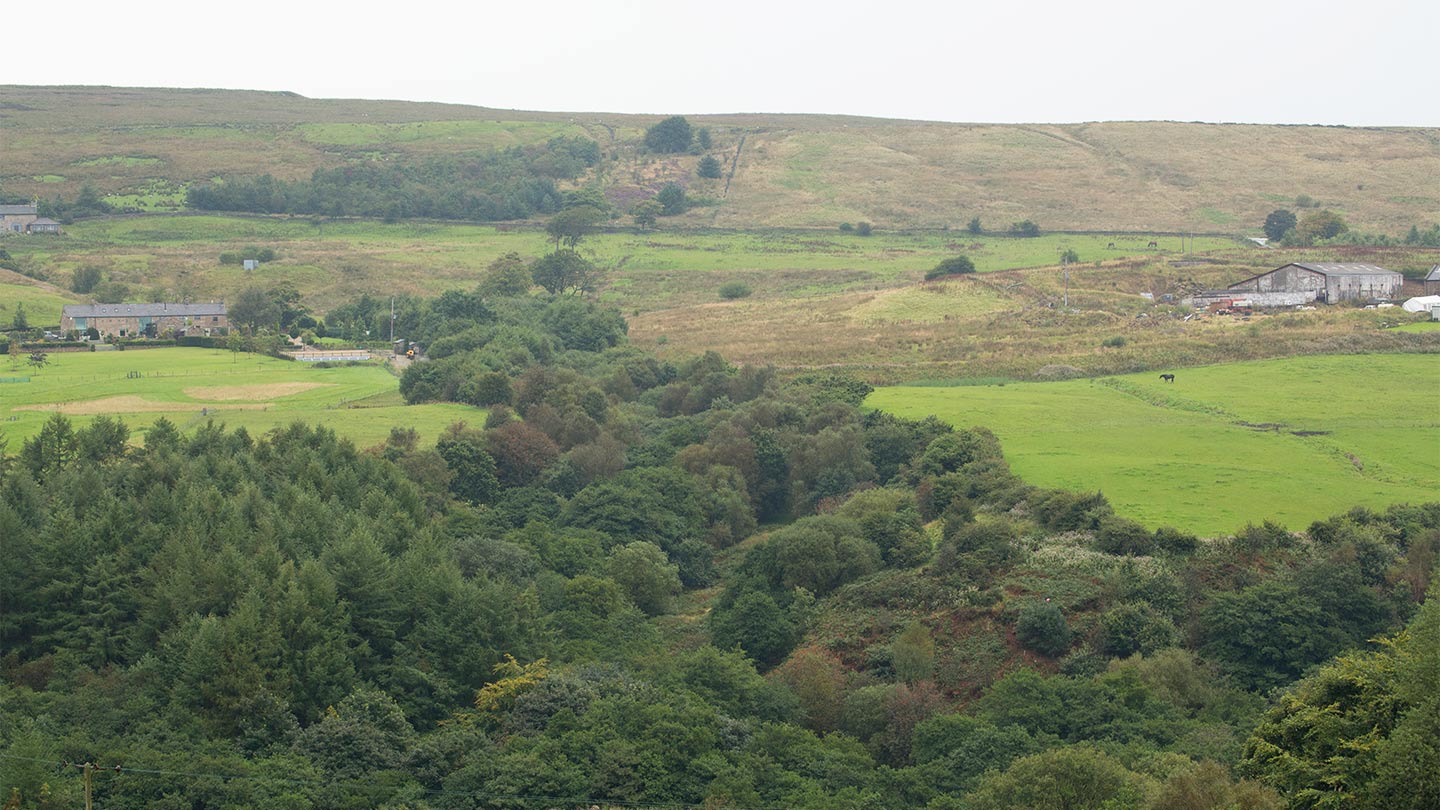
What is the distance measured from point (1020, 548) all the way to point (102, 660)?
2714 cm

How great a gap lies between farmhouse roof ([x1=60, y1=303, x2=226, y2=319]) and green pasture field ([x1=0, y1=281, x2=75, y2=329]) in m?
1.58

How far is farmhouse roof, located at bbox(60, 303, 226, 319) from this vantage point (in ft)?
341

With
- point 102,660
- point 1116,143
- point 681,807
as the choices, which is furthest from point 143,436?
point 1116,143

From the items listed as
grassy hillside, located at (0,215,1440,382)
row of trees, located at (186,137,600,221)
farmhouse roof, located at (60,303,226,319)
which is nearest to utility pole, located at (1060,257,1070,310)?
grassy hillside, located at (0,215,1440,382)

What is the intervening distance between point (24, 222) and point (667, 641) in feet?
388

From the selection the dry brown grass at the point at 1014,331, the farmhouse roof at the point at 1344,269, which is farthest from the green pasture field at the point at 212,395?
the farmhouse roof at the point at 1344,269

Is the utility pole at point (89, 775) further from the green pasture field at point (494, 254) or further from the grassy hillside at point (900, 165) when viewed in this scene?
the grassy hillside at point (900, 165)

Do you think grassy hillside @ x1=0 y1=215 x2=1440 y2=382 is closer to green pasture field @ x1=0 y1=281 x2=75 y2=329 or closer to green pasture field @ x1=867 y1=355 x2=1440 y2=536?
green pasture field @ x1=0 y1=281 x2=75 y2=329

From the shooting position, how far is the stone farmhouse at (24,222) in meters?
143

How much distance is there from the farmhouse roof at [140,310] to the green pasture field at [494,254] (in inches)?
437

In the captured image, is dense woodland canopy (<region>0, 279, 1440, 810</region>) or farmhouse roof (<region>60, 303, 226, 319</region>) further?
farmhouse roof (<region>60, 303, 226, 319</region>)

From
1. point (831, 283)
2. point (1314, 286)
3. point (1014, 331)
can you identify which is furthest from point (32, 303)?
point (1314, 286)

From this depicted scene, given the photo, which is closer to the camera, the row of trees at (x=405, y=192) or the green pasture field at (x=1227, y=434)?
the green pasture field at (x=1227, y=434)

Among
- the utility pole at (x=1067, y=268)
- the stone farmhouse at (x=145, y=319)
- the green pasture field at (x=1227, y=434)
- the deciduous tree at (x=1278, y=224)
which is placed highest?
the deciduous tree at (x=1278, y=224)
